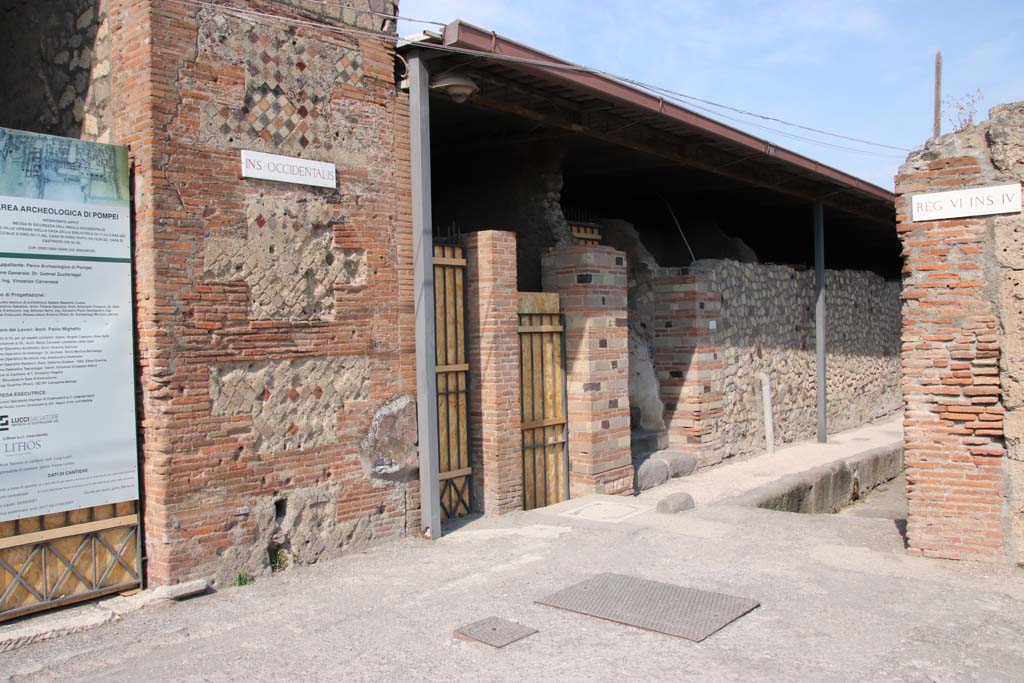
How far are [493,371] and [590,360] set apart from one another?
4.56 feet

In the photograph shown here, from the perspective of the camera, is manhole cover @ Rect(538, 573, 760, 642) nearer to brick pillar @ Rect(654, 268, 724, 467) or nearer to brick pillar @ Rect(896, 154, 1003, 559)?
brick pillar @ Rect(896, 154, 1003, 559)

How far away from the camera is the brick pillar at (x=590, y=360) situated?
8414mm

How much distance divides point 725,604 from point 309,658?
8.05 ft

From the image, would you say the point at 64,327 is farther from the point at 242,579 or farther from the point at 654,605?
the point at 654,605

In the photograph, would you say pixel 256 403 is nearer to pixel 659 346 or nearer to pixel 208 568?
pixel 208 568

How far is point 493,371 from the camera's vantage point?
7.41 metres

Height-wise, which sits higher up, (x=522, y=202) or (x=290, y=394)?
(x=522, y=202)

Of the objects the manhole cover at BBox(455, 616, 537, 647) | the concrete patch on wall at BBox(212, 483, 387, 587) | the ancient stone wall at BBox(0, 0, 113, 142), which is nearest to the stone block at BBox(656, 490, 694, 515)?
the concrete patch on wall at BBox(212, 483, 387, 587)

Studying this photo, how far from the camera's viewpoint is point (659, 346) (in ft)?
36.1

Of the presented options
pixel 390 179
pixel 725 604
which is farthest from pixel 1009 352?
pixel 390 179

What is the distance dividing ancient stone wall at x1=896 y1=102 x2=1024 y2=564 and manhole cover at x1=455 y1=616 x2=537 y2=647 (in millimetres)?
3121

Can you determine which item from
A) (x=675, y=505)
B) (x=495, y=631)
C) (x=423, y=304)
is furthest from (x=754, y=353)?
(x=495, y=631)

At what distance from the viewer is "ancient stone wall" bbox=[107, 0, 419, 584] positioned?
17.6ft

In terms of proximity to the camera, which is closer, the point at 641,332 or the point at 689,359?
the point at 689,359
